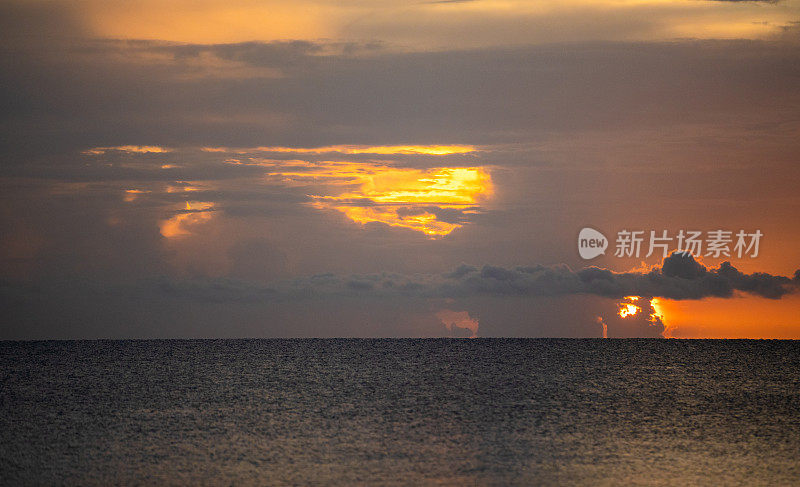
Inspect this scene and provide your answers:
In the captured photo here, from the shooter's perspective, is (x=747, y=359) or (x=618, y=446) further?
(x=747, y=359)

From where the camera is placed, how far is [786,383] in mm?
8008

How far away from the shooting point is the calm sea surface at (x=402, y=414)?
5.15 metres

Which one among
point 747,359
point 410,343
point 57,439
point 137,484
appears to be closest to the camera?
point 137,484

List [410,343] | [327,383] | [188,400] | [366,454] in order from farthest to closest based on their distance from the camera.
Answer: [410,343]
[327,383]
[188,400]
[366,454]

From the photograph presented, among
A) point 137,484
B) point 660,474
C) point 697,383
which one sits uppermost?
point 697,383

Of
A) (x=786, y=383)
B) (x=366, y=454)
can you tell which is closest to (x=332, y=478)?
(x=366, y=454)

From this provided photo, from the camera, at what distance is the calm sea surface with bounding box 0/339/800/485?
16.9ft

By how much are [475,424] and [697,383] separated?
3.00 meters

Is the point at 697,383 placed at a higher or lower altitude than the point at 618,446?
higher

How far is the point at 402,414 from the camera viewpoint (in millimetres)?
6570

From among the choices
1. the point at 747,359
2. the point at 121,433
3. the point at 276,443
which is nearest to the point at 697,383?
the point at 747,359

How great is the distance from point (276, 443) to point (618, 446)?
101 inches

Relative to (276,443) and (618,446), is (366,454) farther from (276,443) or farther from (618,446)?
(618,446)

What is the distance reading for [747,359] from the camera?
366 inches
